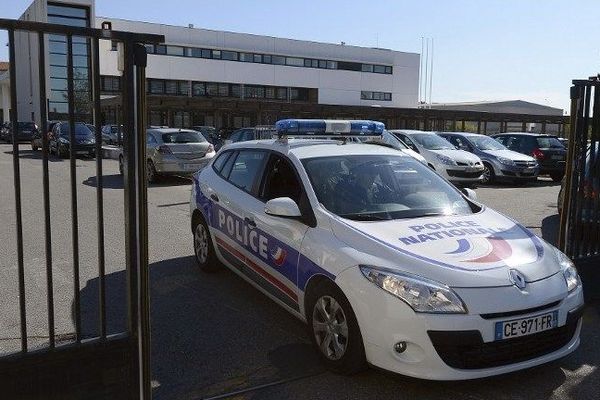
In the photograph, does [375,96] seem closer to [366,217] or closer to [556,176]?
[556,176]

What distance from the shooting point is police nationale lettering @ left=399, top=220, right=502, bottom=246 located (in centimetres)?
382

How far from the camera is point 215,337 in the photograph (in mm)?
4371

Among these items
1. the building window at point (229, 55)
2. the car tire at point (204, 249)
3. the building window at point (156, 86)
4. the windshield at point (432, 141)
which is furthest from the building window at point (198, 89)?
the car tire at point (204, 249)

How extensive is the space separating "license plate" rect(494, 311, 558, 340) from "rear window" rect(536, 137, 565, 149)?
14.8 metres

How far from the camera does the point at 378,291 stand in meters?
3.41

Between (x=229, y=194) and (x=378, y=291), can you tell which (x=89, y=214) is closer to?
(x=229, y=194)

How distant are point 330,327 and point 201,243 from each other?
2.71 m

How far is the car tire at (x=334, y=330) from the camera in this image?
357cm

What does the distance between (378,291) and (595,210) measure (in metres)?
2.95

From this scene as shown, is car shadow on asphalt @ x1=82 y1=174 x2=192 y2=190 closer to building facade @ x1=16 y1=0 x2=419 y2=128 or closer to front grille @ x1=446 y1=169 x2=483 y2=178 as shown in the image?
front grille @ x1=446 y1=169 x2=483 y2=178

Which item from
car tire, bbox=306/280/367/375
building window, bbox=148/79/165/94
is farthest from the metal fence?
building window, bbox=148/79/165/94

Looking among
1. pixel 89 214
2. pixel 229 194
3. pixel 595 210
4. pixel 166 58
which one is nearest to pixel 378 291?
pixel 229 194

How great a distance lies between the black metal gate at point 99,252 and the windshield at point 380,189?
5.72 ft

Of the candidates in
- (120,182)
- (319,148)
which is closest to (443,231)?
(319,148)
